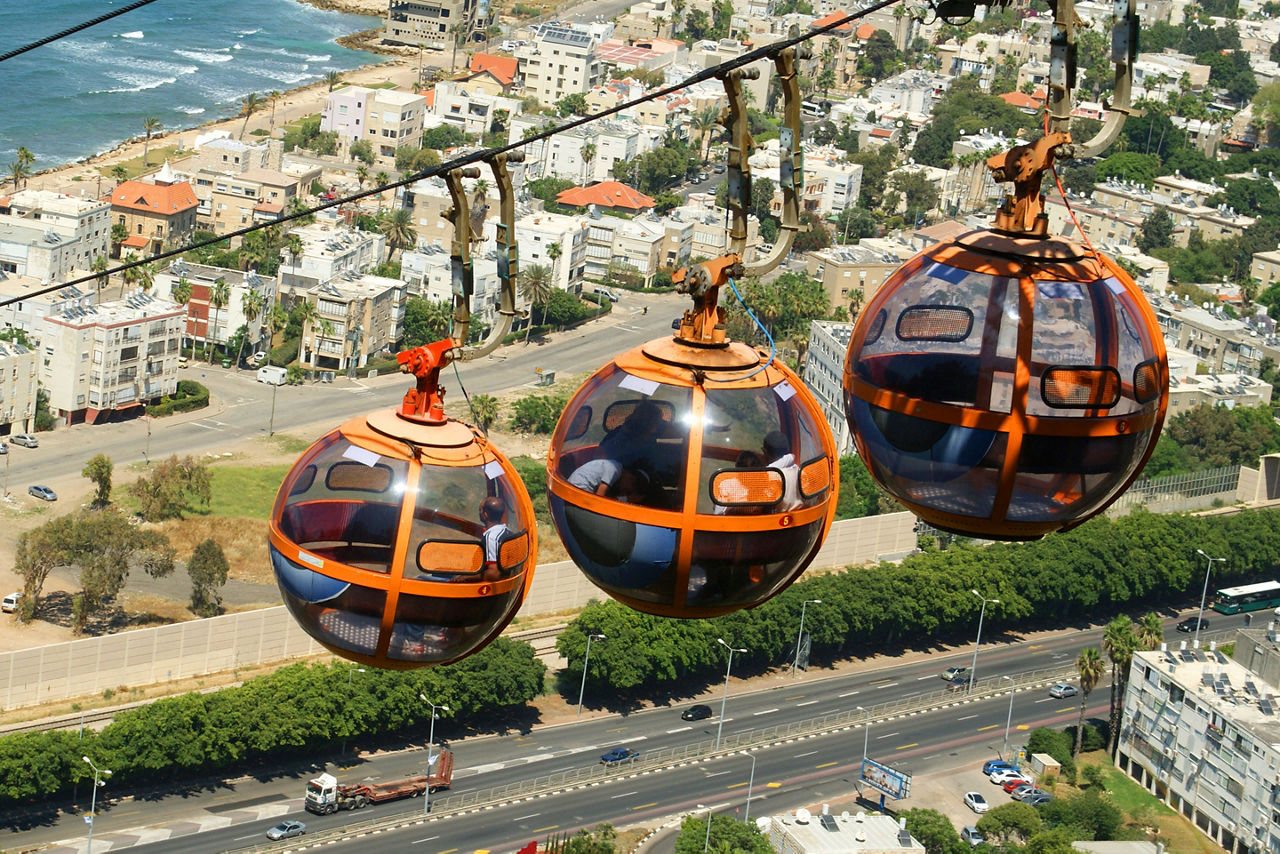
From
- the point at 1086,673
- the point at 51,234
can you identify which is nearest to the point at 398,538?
Result: the point at 1086,673

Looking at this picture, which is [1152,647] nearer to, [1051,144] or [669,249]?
[669,249]

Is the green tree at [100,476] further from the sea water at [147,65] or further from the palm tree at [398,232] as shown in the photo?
the sea water at [147,65]

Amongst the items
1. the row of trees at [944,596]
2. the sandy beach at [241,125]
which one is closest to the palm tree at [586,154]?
the sandy beach at [241,125]

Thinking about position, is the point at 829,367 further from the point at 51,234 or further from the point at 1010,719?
the point at 51,234

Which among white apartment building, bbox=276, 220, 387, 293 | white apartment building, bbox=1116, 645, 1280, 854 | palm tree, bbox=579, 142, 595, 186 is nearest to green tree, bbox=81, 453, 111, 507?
white apartment building, bbox=276, 220, 387, 293

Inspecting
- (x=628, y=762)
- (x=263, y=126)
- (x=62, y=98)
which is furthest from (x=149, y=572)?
(x=62, y=98)
